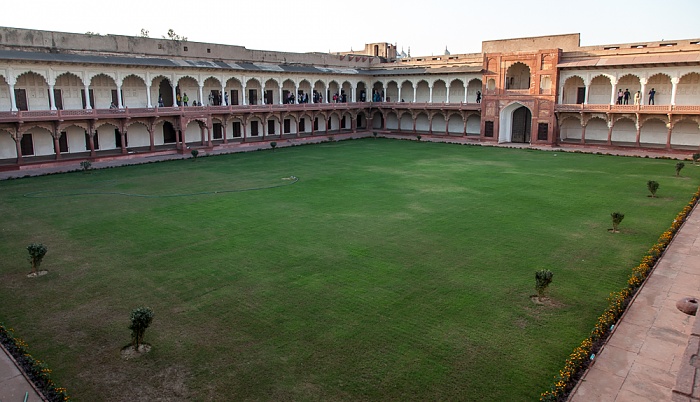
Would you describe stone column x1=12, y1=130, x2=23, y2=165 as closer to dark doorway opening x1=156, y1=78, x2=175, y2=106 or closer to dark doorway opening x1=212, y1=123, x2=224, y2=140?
dark doorway opening x1=156, y1=78, x2=175, y2=106

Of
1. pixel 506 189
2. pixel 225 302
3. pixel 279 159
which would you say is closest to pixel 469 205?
pixel 506 189

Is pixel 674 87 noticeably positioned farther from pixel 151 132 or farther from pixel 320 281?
pixel 151 132

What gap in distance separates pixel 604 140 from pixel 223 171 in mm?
27512

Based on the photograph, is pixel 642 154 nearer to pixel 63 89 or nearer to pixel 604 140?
pixel 604 140

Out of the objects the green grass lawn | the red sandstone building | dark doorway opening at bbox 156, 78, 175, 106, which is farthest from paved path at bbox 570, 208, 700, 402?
dark doorway opening at bbox 156, 78, 175, 106

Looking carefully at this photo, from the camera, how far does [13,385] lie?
738 centimetres

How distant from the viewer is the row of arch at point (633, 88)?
33.2m

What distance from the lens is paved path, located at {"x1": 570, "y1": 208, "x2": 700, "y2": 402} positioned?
7191mm

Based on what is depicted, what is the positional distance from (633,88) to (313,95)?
24.3 metres

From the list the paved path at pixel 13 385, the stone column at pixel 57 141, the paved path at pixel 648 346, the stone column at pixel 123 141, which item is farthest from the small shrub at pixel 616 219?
the stone column at pixel 57 141

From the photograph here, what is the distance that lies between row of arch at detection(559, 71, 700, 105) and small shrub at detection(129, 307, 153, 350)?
115 feet

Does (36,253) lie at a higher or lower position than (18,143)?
lower

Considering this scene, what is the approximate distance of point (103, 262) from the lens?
12.6 m

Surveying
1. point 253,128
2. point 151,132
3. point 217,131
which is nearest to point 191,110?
point 151,132
